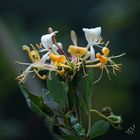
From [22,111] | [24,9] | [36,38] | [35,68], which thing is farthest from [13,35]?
[35,68]

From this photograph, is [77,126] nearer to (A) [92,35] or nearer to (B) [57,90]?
(B) [57,90]

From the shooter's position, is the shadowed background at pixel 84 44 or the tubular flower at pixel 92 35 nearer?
the tubular flower at pixel 92 35

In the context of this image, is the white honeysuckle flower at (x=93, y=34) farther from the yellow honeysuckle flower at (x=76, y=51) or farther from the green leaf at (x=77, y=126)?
the green leaf at (x=77, y=126)

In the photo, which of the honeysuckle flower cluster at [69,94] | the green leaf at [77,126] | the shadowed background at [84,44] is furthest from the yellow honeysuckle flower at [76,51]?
the shadowed background at [84,44]

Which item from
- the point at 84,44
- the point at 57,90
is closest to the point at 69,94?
the point at 57,90

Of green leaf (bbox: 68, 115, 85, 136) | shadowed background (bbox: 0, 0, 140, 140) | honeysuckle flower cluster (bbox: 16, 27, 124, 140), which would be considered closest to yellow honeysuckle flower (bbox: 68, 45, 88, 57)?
honeysuckle flower cluster (bbox: 16, 27, 124, 140)

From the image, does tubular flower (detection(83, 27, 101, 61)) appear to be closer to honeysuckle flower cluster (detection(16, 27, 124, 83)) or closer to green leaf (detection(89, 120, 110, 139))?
honeysuckle flower cluster (detection(16, 27, 124, 83))

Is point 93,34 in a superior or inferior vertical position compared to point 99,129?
superior
